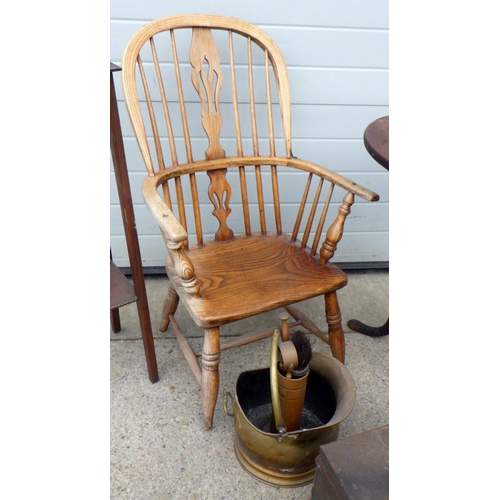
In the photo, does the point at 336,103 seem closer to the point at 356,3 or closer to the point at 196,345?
the point at 356,3

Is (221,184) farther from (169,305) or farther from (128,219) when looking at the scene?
(169,305)

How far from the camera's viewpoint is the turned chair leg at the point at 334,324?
1536 mm

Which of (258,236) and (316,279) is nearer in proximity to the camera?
(316,279)

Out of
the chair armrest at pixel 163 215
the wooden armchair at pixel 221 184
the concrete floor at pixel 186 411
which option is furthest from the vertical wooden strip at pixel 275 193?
the concrete floor at pixel 186 411

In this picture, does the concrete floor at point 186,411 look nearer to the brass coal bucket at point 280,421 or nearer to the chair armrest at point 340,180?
the brass coal bucket at point 280,421

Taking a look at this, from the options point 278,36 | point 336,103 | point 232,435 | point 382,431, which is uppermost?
point 278,36

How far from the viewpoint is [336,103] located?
2.04 metres

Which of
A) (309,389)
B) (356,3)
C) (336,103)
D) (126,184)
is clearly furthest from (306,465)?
(356,3)

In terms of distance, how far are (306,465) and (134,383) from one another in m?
0.78

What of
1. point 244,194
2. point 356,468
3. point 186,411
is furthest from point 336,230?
point 186,411

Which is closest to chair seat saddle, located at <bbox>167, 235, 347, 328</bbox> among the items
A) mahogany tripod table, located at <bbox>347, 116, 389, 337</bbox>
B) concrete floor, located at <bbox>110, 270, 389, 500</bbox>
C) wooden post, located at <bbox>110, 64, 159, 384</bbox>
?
wooden post, located at <bbox>110, 64, 159, 384</bbox>

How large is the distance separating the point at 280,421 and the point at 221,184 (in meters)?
0.90

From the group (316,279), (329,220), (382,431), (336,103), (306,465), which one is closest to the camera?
(382,431)

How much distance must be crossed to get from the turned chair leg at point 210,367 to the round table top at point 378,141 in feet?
2.45
